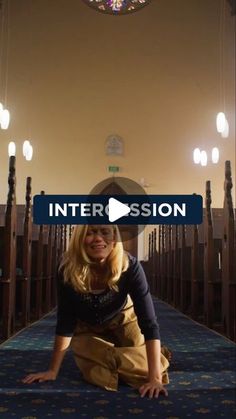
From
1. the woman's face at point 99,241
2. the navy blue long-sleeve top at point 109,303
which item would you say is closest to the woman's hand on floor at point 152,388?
the navy blue long-sleeve top at point 109,303

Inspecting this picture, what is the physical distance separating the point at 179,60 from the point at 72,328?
11.8 metres

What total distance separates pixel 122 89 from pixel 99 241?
37.8 ft

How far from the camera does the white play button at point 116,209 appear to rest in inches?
70.3

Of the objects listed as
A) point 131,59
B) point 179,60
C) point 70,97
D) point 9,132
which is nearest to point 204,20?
point 179,60

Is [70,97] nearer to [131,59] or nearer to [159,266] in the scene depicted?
[131,59]

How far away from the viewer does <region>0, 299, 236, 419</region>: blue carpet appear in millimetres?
1678

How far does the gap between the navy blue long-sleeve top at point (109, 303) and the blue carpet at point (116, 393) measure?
230 millimetres

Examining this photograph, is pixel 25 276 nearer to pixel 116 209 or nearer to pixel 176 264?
pixel 176 264

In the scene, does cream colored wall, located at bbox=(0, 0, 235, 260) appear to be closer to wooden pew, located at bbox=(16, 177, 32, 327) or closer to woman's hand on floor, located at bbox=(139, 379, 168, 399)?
wooden pew, located at bbox=(16, 177, 32, 327)

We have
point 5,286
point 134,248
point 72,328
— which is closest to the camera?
point 72,328

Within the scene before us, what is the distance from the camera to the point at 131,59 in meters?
12.9

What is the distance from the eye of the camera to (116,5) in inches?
506

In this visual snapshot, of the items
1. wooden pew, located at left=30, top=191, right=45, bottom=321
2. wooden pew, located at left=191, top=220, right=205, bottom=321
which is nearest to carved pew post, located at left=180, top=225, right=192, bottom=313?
wooden pew, located at left=191, top=220, right=205, bottom=321

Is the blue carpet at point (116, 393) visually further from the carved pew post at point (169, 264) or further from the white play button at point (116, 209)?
the carved pew post at point (169, 264)
